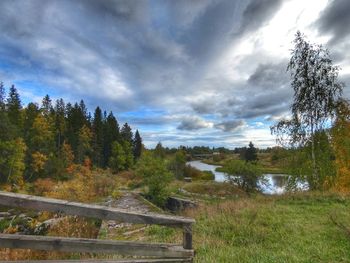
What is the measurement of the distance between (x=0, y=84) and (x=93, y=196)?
43602 mm

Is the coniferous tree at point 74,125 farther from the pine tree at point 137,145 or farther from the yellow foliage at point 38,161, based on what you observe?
the pine tree at point 137,145

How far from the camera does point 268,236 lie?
22.6ft

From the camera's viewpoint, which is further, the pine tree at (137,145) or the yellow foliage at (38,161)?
the pine tree at (137,145)

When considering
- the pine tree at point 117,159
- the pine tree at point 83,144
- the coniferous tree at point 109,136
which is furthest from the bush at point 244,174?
the coniferous tree at point 109,136

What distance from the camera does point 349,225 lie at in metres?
7.79

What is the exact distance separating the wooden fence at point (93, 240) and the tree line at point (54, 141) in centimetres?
3775

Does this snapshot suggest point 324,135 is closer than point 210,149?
Yes

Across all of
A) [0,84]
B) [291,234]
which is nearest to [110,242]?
[291,234]

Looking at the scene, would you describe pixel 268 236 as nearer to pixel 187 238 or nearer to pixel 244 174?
pixel 187 238

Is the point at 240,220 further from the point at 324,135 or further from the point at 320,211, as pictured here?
the point at 324,135

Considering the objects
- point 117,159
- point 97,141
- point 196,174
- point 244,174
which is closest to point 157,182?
point 244,174

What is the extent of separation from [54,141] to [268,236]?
49.9m

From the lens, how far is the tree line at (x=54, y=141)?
37938 millimetres

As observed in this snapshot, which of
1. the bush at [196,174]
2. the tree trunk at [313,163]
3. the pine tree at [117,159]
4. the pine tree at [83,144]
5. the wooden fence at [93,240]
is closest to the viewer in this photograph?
the wooden fence at [93,240]
